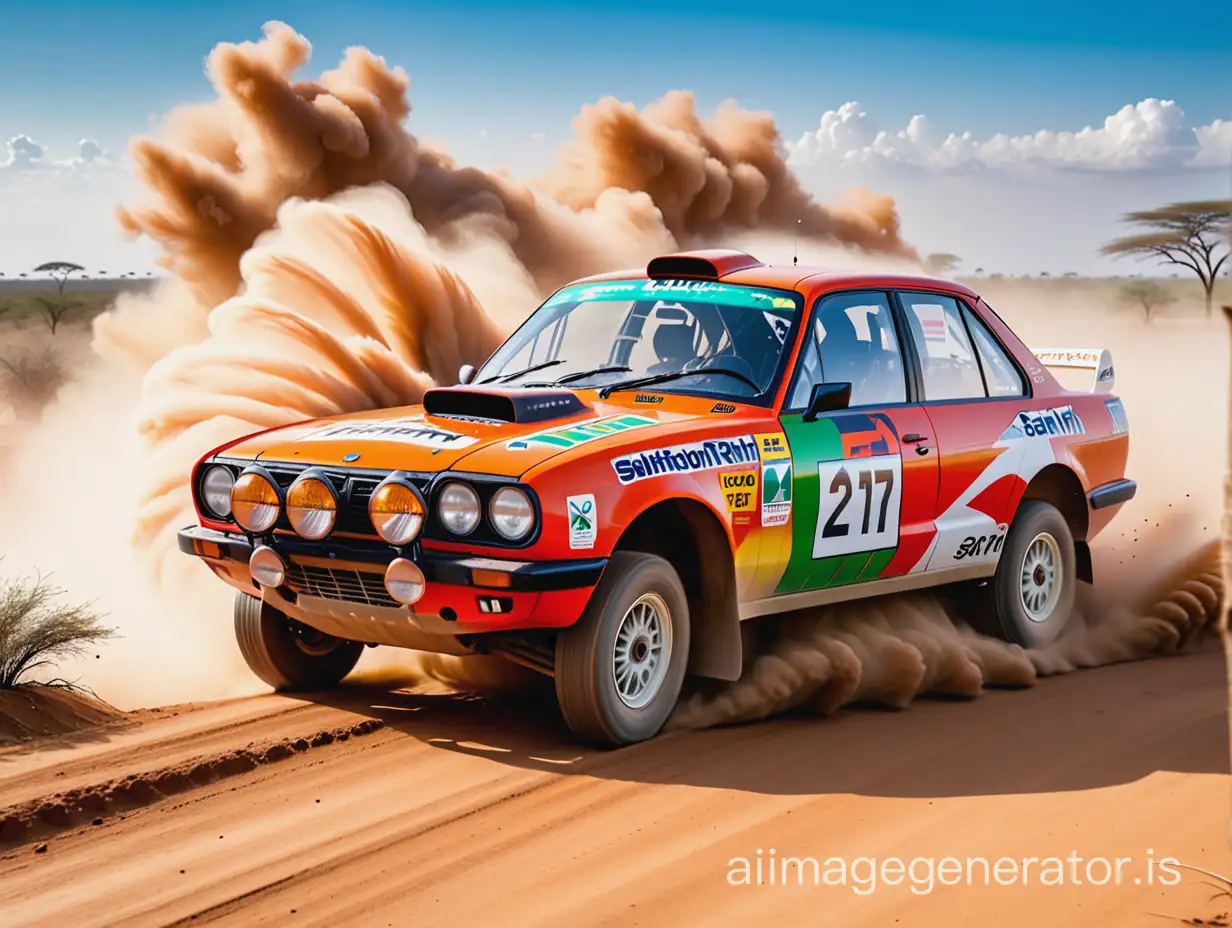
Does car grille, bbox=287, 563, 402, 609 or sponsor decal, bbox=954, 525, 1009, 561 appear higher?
car grille, bbox=287, 563, 402, 609

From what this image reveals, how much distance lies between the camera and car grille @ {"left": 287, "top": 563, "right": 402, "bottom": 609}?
5672 mm

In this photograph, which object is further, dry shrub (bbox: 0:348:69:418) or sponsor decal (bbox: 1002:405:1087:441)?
dry shrub (bbox: 0:348:69:418)

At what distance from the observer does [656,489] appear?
5742 millimetres

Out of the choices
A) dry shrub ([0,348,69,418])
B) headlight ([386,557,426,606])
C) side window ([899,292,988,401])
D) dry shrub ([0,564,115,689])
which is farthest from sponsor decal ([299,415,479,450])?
dry shrub ([0,348,69,418])

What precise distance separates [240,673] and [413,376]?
413 centimetres

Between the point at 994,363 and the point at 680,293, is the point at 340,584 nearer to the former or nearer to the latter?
the point at 680,293

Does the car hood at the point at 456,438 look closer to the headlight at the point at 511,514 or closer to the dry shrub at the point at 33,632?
the headlight at the point at 511,514

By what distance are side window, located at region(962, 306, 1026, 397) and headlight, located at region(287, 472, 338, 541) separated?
3.49 meters

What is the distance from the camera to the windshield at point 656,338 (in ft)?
21.4

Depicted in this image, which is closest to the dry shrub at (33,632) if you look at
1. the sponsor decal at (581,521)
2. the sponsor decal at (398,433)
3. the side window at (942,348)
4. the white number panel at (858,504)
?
the sponsor decal at (398,433)

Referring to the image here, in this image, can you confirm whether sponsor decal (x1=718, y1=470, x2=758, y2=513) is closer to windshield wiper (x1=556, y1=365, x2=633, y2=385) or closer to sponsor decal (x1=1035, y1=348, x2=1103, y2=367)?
windshield wiper (x1=556, y1=365, x2=633, y2=385)

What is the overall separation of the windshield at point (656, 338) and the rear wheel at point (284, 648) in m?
1.41

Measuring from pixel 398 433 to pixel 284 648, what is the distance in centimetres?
128

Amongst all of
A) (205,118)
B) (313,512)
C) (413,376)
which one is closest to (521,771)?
(313,512)
